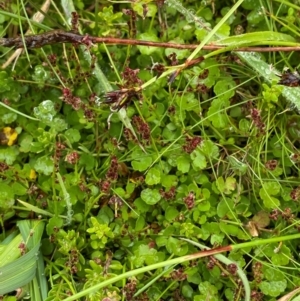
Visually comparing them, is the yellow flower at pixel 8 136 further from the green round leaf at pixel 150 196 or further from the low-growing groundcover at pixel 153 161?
the green round leaf at pixel 150 196

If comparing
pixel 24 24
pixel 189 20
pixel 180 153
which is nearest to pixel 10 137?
pixel 24 24

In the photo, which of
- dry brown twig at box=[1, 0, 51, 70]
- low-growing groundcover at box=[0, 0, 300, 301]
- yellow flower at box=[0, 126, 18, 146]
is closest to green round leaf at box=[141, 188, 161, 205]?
low-growing groundcover at box=[0, 0, 300, 301]

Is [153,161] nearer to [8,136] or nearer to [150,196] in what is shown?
[150,196]

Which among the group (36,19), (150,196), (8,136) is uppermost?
(36,19)

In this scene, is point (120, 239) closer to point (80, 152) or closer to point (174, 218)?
point (174, 218)

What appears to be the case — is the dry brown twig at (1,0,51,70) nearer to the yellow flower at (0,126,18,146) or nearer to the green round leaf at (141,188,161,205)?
the yellow flower at (0,126,18,146)

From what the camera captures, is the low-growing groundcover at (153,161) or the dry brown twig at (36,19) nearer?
the low-growing groundcover at (153,161)

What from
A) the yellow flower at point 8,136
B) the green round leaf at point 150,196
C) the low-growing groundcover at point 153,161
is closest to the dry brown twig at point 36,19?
the low-growing groundcover at point 153,161

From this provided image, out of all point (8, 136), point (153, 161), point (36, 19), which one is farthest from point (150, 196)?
point (36, 19)
